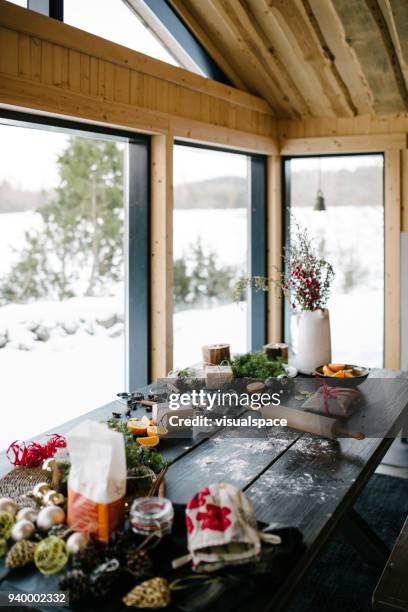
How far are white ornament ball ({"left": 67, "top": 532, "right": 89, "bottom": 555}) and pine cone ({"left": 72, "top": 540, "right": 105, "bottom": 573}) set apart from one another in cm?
3

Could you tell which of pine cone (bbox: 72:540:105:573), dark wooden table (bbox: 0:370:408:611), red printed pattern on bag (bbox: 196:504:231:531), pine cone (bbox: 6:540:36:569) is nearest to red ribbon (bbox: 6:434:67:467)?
dark wooden table (bbox: 0:370:408:611)

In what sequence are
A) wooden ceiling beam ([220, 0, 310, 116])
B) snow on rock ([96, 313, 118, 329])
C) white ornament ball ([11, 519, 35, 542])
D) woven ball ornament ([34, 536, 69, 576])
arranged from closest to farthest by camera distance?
woven ball ornament ([34, 536, 69, 576])
white ornament ball ([11, 519, 35, 542])
wooden ceiling beam ([220, 0, 310, 116])
snow on rock ([96, 313, 118, 329])

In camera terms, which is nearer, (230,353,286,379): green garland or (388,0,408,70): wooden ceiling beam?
(230,353,286,379): green garland

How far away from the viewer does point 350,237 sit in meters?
4.87

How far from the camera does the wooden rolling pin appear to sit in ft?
6.89

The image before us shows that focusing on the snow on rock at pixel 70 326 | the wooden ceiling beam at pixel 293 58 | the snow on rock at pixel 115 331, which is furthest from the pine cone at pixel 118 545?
the snow on rock at pixel 70 326

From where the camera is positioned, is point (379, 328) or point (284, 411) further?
point (379, 328)

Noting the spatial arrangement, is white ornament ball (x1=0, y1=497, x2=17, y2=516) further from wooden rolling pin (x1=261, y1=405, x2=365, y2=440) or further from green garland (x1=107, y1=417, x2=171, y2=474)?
wooden rolling pin (x1=261, y1=405, x2=365, y2=440)

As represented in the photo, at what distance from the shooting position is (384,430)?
220 cm

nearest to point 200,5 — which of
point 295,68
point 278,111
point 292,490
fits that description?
point 295,68

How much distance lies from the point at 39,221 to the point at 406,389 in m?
4.75

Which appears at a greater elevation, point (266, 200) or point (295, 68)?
point (295, 68)

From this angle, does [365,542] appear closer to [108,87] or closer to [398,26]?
[108,87]

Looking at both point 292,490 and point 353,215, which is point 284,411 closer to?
point 292,490
